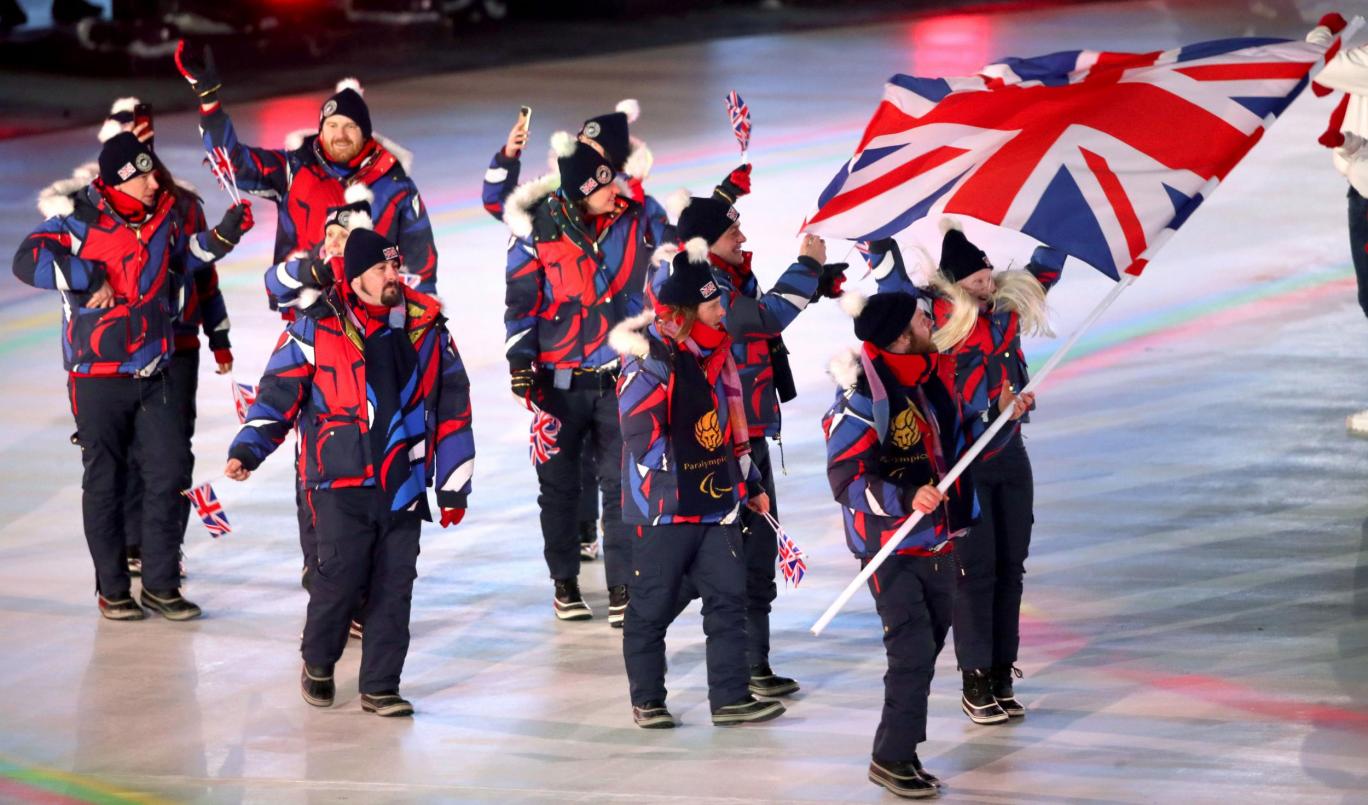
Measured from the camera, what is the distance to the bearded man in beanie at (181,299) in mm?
8969

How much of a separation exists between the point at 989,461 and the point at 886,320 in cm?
90

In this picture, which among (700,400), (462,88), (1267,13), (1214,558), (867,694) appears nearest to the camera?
(700,400)

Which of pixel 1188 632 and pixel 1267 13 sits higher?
pixel 1267 13

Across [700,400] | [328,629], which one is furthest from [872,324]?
[328,629]

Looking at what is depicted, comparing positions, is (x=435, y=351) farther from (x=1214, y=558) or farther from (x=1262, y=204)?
(x=1262, y=204)

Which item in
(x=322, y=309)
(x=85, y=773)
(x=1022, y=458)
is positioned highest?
(x=322, y=309)

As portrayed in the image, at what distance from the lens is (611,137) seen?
8930 mm

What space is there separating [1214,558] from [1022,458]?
88.1 inches

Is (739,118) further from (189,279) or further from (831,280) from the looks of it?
(189,279)

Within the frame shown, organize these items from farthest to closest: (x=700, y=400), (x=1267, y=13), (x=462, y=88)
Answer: (x=1267, y=13), (x=462, y=88), (x=700, y=400)

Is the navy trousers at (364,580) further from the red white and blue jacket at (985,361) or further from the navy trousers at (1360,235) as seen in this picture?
the navy trousers at (1360,235)

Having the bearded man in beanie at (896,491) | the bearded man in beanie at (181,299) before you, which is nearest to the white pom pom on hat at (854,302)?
the bearded man in beanie at (896,491)

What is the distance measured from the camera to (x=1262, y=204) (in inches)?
648

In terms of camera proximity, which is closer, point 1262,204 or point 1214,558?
point 1214,558
